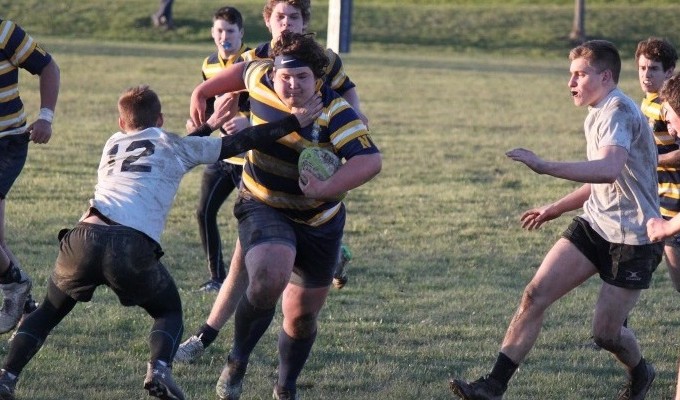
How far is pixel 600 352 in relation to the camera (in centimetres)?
678

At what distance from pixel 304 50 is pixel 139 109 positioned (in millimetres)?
788

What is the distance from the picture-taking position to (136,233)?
5133mm

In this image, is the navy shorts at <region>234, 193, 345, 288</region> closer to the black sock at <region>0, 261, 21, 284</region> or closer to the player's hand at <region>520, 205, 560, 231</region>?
the player's hand at <region>520, 205, 560, 231</region>

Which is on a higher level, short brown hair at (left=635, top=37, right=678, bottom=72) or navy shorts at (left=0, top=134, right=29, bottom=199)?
short brown hair at (left=635, top=37, right=678, bottom=72)

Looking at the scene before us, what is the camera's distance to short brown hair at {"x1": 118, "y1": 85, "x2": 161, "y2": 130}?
5258 millimetres

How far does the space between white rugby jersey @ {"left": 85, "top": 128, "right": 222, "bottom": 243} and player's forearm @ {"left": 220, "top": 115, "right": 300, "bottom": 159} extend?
0.35 feet

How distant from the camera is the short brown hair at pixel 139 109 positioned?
526 cm

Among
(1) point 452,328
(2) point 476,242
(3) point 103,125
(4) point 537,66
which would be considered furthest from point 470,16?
(1) point 452,328

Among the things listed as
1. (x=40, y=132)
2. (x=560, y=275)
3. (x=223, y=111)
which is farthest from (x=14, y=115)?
(x=560, y=275)

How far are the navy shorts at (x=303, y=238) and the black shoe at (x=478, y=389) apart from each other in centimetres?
78

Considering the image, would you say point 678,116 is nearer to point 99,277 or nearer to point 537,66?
point 99,277

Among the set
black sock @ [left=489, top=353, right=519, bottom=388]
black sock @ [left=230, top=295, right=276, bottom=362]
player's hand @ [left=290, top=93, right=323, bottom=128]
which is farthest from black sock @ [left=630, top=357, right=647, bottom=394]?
player's hand @ [left=290, top=93, right=323, bottom=128]

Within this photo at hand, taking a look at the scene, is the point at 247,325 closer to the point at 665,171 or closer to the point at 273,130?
the point at 273,130

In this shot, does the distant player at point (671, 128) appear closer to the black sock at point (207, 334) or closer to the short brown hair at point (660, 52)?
the short brown hair at point (660, 52)
